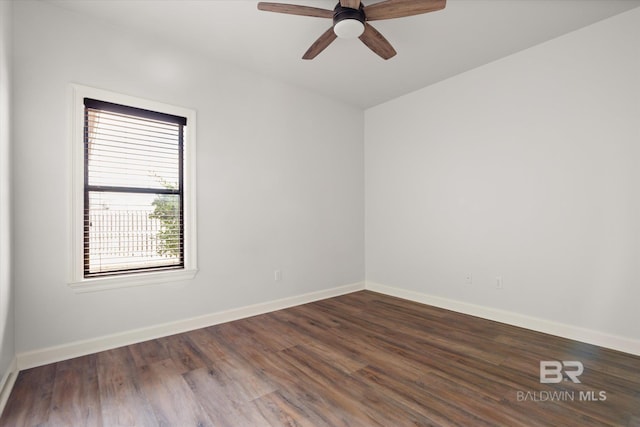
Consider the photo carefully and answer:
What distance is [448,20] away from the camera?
2.70m

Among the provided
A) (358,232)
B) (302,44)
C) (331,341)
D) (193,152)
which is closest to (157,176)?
(193,152)

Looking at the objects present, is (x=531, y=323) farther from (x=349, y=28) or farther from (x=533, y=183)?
(x=349, y=28)

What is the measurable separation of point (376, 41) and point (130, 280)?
302 cm

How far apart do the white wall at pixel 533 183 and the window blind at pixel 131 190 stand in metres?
2.95

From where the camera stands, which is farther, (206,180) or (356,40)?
(206,180)

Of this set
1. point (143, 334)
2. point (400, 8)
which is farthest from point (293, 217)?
point (400, 8)

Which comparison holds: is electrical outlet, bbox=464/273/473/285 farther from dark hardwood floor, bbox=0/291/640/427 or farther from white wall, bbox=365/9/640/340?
dark hardwood floor, bbox=0/291/640/427

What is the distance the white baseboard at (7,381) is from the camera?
1.91 meters

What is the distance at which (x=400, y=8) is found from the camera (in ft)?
7.08

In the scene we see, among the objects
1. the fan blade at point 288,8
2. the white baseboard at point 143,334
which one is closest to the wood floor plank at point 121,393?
the white baseboard at point 143,334

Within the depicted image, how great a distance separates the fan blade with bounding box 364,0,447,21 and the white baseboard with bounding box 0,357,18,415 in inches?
137

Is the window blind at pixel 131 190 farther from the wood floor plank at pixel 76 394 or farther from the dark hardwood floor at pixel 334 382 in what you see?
the dark hardwood floor at pixel 334 382

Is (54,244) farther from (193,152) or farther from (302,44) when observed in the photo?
(302,44)

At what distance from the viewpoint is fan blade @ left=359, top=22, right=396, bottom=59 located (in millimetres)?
2400
